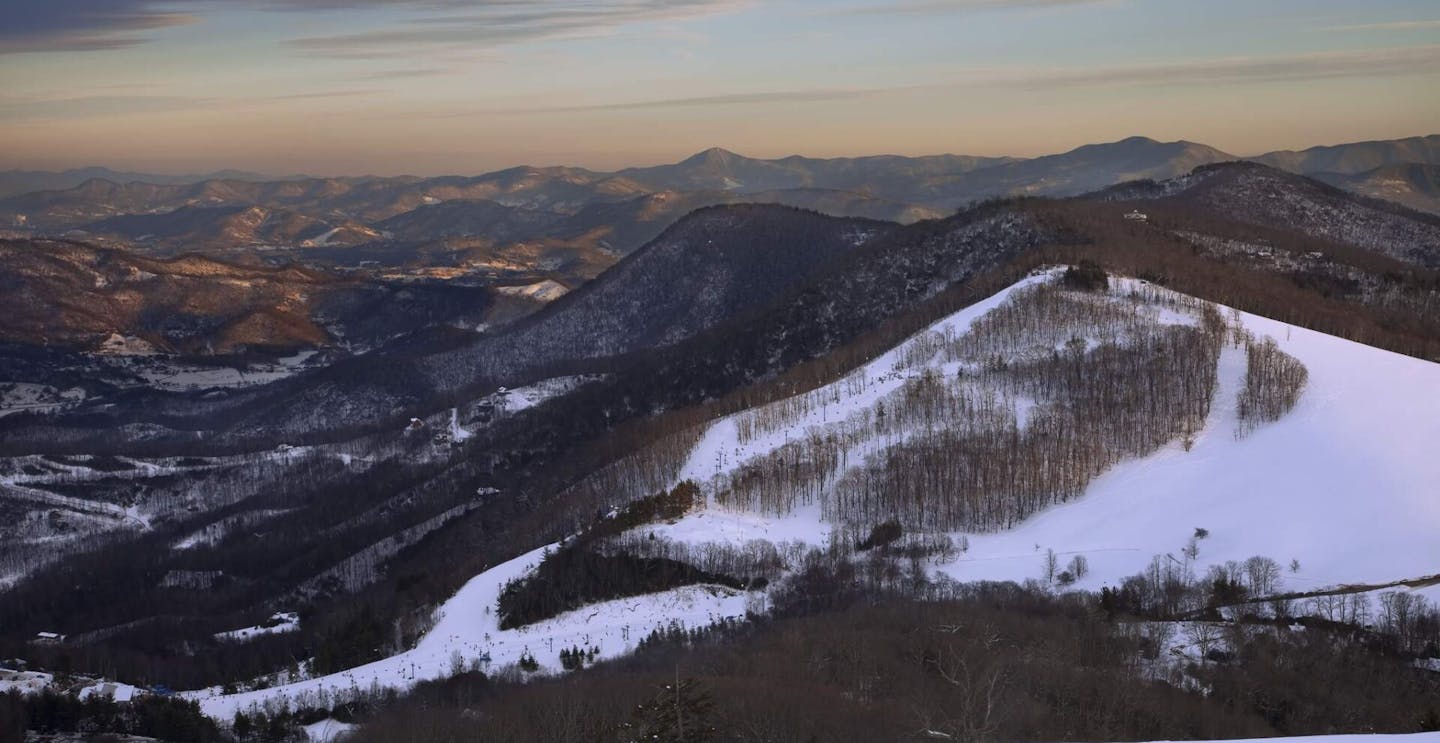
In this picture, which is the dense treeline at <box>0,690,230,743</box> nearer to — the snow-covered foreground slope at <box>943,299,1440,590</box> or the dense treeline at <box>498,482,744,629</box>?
the dense treeline at <box>498,482,744,629</box>

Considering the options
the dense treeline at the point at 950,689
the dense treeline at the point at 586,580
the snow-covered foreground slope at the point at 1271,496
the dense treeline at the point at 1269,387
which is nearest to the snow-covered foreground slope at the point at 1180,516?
the snow-covered foreground slope at the point at 1271,496

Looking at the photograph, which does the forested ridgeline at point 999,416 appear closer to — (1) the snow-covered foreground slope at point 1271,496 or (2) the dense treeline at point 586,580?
(1) the snow-covered foreground slope at point 1271,496

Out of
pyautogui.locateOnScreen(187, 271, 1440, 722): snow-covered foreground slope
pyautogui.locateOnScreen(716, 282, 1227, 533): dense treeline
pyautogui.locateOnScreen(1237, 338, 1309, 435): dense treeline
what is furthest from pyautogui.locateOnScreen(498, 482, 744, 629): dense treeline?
pyautogui.locateOnScreen(1237, 338, 1309, 435): dense treeline

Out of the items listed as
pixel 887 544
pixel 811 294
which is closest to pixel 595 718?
pixel 887 544

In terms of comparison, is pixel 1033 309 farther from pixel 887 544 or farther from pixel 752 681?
pixel 752 681

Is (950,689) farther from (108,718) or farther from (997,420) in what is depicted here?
(997,420)

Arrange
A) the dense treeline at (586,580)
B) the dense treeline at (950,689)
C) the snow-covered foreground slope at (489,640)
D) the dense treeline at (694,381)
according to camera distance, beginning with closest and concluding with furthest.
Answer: the dense treeline at (950,689) < the snow-covered foreground slope at (489,640) < the dense treeline at (586,580) < the dense treeline at (694,381)

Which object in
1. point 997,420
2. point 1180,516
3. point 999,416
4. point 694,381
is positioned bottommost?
point 1180,516

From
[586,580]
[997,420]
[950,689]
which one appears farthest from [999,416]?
[950,689]
